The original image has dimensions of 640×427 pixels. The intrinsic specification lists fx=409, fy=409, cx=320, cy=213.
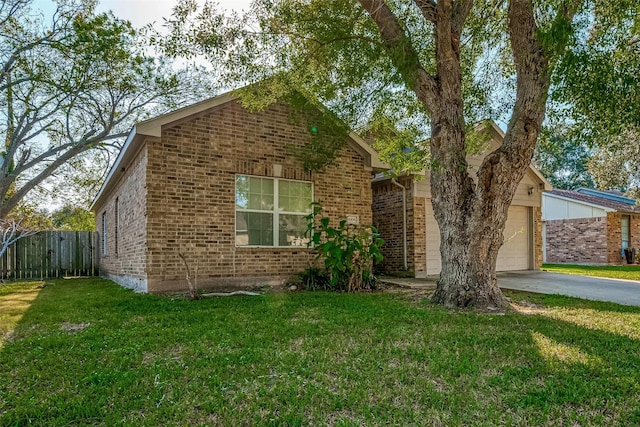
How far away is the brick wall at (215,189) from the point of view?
26.0 feet

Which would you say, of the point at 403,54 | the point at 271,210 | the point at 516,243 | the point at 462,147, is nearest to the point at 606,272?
the point at 516,243

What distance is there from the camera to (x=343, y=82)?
807 centimetres

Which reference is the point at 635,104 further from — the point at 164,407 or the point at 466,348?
the point at 164,407

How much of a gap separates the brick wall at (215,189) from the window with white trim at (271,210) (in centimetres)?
17

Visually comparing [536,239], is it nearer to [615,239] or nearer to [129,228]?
[615,239]

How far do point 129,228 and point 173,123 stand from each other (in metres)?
3.09

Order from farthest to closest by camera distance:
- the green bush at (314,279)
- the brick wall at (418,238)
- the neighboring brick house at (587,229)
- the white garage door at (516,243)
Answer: the neighboring brick house at (587,229)
the white garage door at (516,243)
the brick wall at (418,238)
the green bush at (314,279)

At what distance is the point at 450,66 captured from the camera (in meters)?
6.39

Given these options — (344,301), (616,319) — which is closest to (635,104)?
(616,319)

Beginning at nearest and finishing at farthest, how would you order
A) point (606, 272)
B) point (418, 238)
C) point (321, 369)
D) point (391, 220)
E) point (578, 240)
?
1. point (321, 369)
2. point (418, 238)
3. point (391, 220)
4. point (606, 272)
5. point (578, 240)

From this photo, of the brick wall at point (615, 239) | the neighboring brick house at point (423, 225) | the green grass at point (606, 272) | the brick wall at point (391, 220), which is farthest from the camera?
the brick wall at point (615, 239)

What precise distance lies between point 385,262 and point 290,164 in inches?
190

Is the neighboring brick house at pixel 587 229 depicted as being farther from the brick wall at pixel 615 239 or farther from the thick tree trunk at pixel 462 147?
the thick tree trunk at pixel 462 147

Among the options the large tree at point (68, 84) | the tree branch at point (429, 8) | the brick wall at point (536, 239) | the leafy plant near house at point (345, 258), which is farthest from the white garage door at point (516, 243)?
the large tree at point (68, 84)
